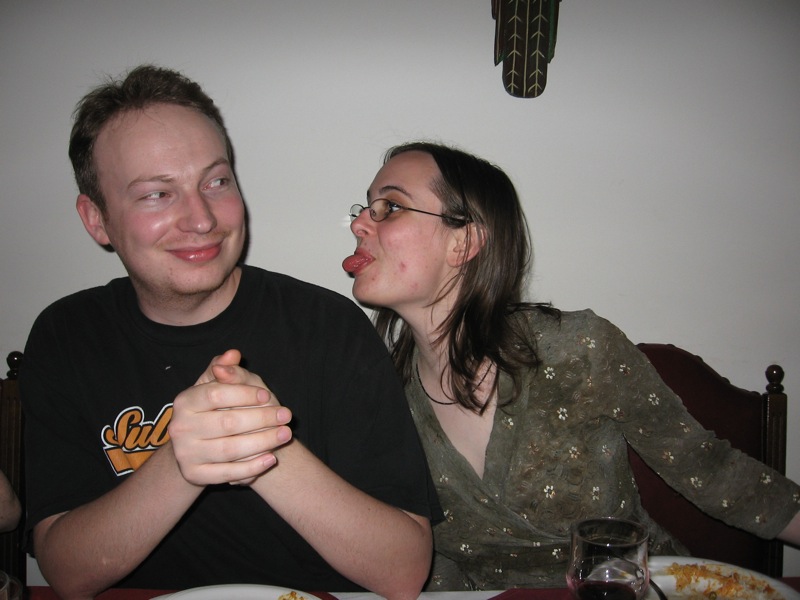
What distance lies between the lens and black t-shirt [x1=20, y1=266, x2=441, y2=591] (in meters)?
1.30

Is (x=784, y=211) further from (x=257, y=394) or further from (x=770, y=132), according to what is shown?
(x=257, y=394)

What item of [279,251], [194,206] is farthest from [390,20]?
[194,206]

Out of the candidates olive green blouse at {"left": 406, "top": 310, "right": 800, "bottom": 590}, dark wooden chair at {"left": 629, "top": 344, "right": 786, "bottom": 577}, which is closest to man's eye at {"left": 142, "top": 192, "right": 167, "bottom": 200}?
olive green blouse at {"left": 406, "top": 310, "right": 800, "bottom": 590}

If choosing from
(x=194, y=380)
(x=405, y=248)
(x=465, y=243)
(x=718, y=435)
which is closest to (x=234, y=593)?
(x=194, y=380)

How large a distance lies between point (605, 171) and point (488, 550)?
4.49 ft

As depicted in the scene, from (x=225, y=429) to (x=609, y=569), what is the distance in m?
0.65

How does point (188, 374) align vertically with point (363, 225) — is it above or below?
below

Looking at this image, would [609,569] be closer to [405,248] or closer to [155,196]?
[405,248]

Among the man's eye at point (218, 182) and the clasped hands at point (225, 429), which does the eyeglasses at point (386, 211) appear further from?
the clasped hands at point (225, 429)

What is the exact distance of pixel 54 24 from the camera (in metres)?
1.98

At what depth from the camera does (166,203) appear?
4.20ft

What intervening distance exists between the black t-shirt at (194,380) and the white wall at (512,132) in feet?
2.45

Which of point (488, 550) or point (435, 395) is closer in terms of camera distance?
point (488, 550)

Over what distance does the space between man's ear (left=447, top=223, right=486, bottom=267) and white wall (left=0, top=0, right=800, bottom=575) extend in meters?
0.51
